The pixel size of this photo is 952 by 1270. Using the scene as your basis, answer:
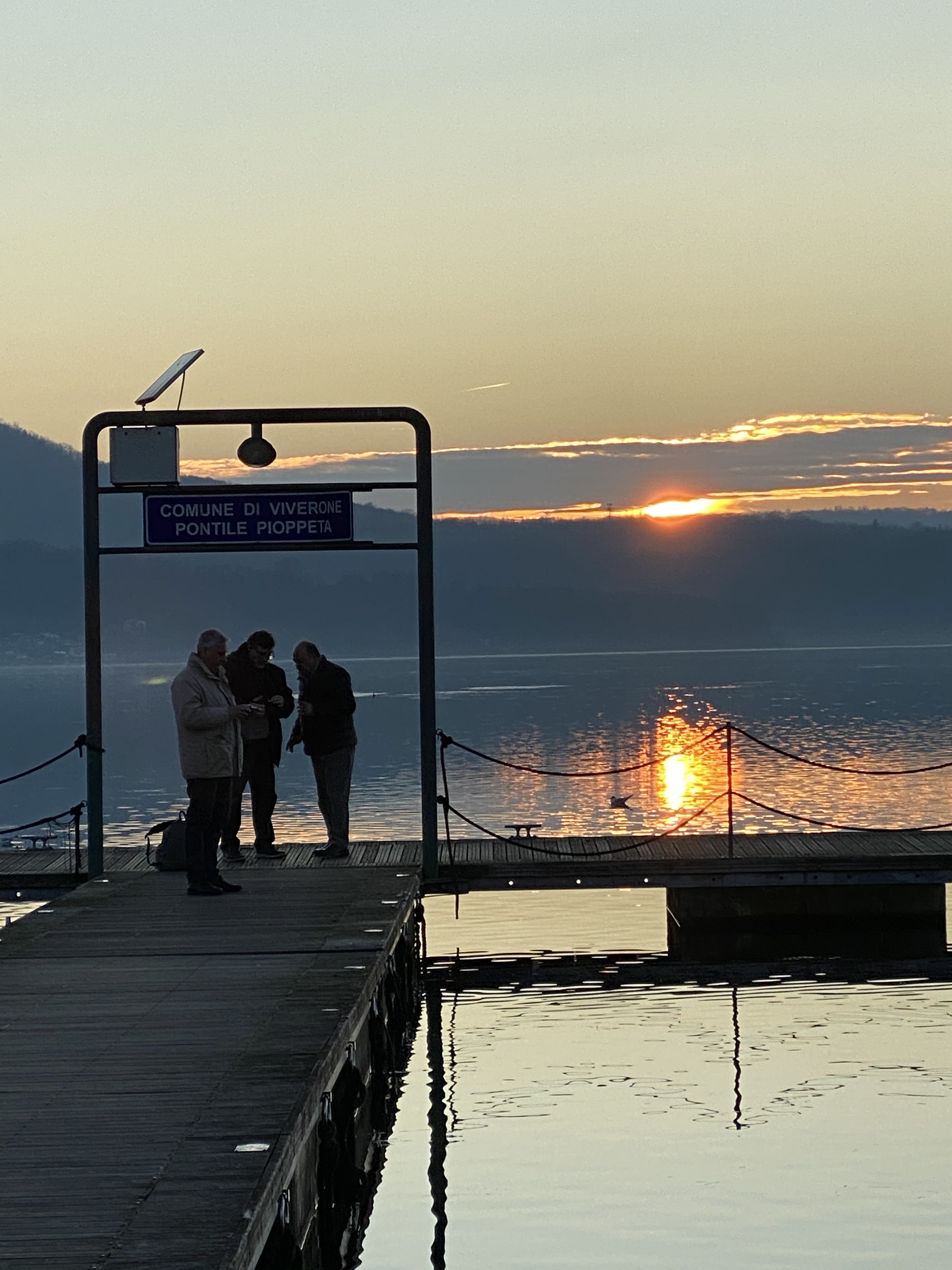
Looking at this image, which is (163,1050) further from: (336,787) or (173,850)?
(336,787)

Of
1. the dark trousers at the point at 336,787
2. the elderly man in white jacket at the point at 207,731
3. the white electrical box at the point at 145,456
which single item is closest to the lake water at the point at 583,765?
the dark trousers at the point at 336,787

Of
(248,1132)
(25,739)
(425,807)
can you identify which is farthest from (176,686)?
(25,739)

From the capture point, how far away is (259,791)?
58.1ft

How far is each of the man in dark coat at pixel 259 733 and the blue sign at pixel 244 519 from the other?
0.88m

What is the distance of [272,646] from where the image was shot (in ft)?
55.5

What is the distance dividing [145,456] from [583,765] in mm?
58563

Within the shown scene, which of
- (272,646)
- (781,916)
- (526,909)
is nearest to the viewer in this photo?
(272,646)

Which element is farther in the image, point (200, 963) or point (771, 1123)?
point (771, 1123)

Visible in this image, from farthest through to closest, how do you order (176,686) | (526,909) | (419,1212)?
(526,909)
(176,686)
(419,1212)

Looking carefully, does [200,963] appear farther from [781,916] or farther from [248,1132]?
[781,916]

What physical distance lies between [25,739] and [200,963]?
363 feet

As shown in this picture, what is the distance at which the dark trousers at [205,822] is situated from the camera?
47.6 feet

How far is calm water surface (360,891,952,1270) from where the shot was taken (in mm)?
10719

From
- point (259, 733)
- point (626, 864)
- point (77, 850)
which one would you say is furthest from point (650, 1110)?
point (77, 850)
